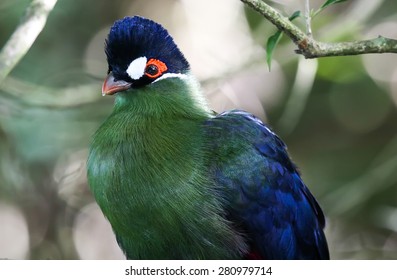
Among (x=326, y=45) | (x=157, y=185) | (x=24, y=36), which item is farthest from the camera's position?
(x=157, y=185)

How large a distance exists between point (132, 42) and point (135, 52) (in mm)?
44

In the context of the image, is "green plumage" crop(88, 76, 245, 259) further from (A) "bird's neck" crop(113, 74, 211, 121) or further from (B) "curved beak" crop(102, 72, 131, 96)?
(B) "curved beak" crop(102, 72, 131, 96)

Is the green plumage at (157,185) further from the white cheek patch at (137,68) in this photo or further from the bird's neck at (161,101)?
the white cheek patch at (137,68)

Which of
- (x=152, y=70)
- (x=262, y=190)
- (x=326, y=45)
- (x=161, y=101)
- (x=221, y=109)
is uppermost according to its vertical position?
(x=221, y=109)

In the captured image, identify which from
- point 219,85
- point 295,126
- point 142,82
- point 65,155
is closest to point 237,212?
point 142,82

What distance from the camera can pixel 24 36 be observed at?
2.89 m

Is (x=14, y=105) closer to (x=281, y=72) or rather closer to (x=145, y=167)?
(x=145, y=167)

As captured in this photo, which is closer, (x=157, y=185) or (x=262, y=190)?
(x=157, y=185)

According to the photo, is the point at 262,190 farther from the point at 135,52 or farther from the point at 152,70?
the point at 135,52

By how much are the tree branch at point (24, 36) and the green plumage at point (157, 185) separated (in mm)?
592

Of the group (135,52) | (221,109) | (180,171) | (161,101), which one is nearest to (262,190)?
(180,171)

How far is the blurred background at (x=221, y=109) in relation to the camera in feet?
15.8

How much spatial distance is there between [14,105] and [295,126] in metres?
2.17

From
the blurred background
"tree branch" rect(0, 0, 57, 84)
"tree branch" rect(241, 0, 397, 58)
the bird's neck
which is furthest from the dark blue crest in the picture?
the blurred background
